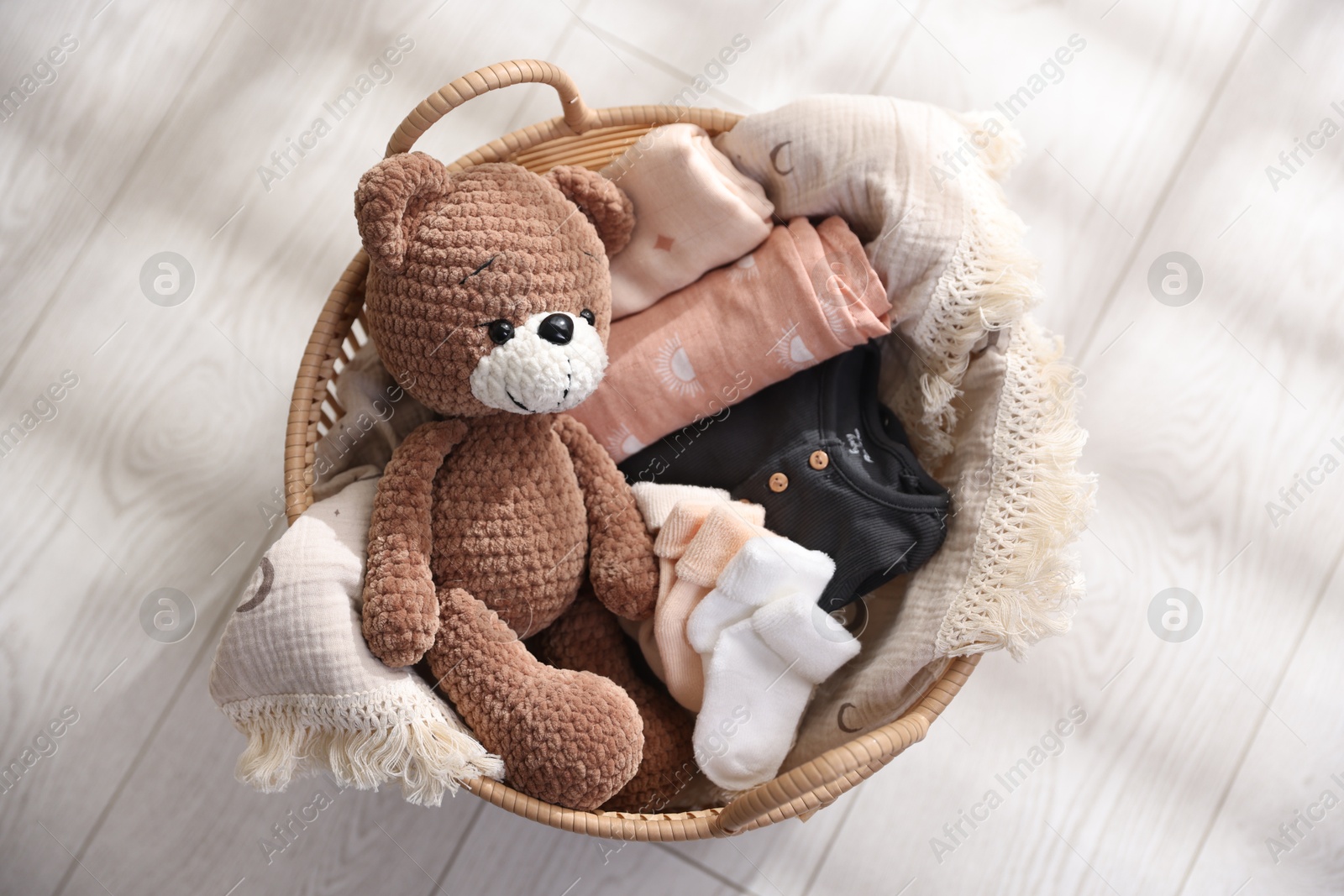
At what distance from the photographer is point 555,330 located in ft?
2.49

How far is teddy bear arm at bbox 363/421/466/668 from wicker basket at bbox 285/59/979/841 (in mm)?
124

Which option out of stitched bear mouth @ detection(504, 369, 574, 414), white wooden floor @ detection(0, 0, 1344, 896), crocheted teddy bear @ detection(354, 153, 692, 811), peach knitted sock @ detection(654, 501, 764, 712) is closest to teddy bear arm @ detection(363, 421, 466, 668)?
crocheted teddy bear @ detection(354, 153, 692, 811)

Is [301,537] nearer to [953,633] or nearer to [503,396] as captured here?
[503,396]

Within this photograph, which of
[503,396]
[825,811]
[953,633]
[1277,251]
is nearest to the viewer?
[503,396]

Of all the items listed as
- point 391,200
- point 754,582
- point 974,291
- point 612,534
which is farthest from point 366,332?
point 974,291

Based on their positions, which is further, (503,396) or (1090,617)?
(1090,617)

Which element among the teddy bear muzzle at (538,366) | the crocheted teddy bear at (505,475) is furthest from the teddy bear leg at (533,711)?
the teddy bear muzzle at (538,366)

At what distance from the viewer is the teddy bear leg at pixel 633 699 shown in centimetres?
92

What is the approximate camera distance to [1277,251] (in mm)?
1269

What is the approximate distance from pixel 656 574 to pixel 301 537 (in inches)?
13.6

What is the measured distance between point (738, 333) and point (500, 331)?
0.29m

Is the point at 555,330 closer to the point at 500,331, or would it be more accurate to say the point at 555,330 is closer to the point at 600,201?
the point at 500,331

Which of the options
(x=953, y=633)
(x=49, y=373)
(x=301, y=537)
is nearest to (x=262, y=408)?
(x=49, y=373)

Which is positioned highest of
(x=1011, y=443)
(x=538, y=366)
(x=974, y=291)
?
(x=974, y=291)
